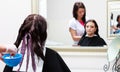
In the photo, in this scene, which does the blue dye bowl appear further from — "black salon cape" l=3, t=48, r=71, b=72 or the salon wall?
the salon wall

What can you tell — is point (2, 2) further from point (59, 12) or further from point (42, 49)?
point (42, 49)

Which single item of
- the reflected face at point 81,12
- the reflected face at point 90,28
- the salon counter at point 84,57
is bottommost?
the salon counter at point 84,57

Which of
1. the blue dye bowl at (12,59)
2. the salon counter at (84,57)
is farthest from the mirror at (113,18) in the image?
the blue dye bowl at (12,59)

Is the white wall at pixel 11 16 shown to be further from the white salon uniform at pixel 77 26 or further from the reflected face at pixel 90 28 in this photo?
the reflected face at pixel 90 28

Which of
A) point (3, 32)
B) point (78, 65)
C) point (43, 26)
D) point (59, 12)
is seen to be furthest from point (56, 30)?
point (43, 26)

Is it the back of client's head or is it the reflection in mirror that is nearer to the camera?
the back of client's head

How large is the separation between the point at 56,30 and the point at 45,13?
0.18m

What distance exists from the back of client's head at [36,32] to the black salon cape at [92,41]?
693 millimetres

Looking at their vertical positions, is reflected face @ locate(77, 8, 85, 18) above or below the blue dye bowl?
above

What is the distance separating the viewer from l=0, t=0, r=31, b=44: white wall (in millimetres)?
2410

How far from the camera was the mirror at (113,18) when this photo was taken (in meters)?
2.23

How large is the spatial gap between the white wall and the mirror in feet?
2.25

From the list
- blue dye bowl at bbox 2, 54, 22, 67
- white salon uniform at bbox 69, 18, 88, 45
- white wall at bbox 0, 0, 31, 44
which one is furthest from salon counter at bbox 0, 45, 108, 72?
blue dye bowl at bbox 2, 54, 22, 67

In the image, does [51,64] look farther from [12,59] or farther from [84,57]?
[84,57]
